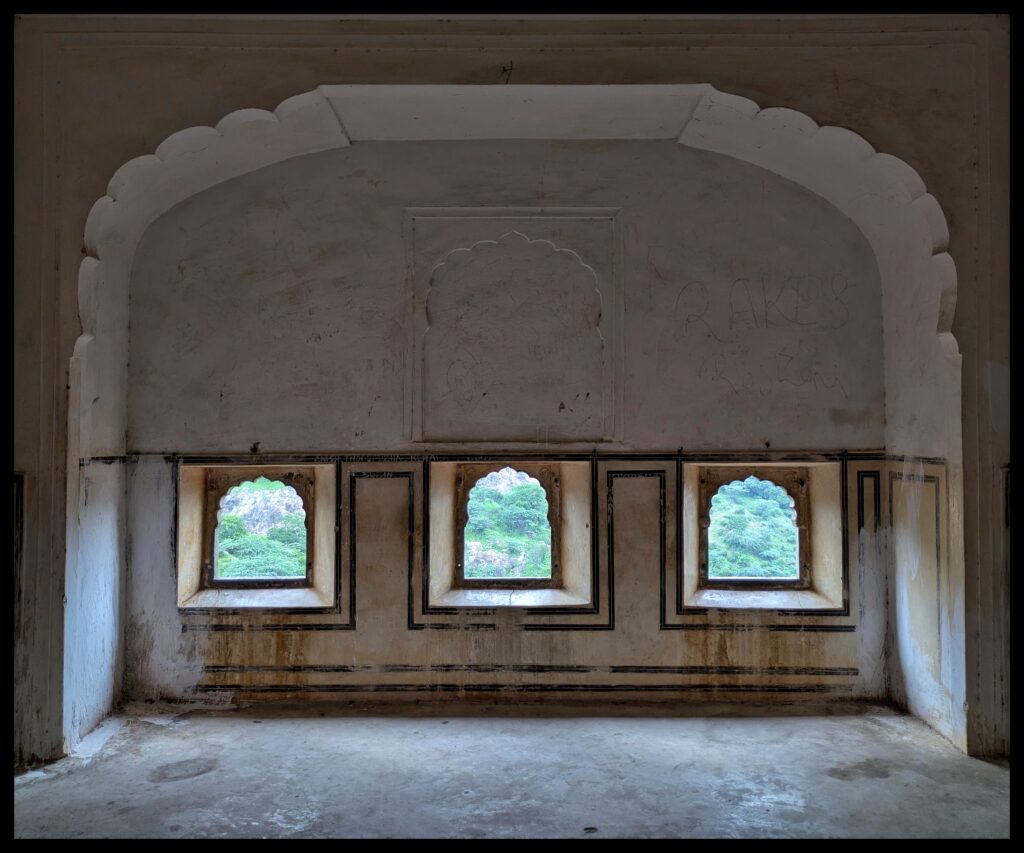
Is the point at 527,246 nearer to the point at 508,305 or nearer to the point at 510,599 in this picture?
the point at 508,305

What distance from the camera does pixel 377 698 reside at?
3713 millimetres

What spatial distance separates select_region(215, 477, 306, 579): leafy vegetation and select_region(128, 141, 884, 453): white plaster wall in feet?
1.23

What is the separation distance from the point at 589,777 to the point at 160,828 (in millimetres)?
1481

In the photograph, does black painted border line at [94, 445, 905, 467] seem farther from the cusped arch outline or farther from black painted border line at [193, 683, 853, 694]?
black painted border line at [193, 683, 853, 694]

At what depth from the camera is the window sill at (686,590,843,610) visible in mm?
3744

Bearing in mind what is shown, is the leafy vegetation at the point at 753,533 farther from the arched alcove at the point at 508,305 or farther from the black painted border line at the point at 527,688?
the black painted border line at the point at 527,688

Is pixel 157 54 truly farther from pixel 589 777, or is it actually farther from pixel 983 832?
pixel 983 832

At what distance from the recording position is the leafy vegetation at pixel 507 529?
4016mm

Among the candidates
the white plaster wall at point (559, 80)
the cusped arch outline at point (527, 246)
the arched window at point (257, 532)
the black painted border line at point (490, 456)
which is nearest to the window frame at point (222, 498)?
the arched window at point (257, 532)

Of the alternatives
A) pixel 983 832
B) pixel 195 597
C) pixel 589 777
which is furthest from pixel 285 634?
pixel 983 832

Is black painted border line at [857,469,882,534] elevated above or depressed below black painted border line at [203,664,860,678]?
above

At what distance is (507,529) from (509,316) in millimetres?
1071

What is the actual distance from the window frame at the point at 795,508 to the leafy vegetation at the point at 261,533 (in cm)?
199

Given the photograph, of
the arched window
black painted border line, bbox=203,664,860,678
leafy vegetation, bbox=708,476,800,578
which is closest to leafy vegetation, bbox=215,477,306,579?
the arched window
